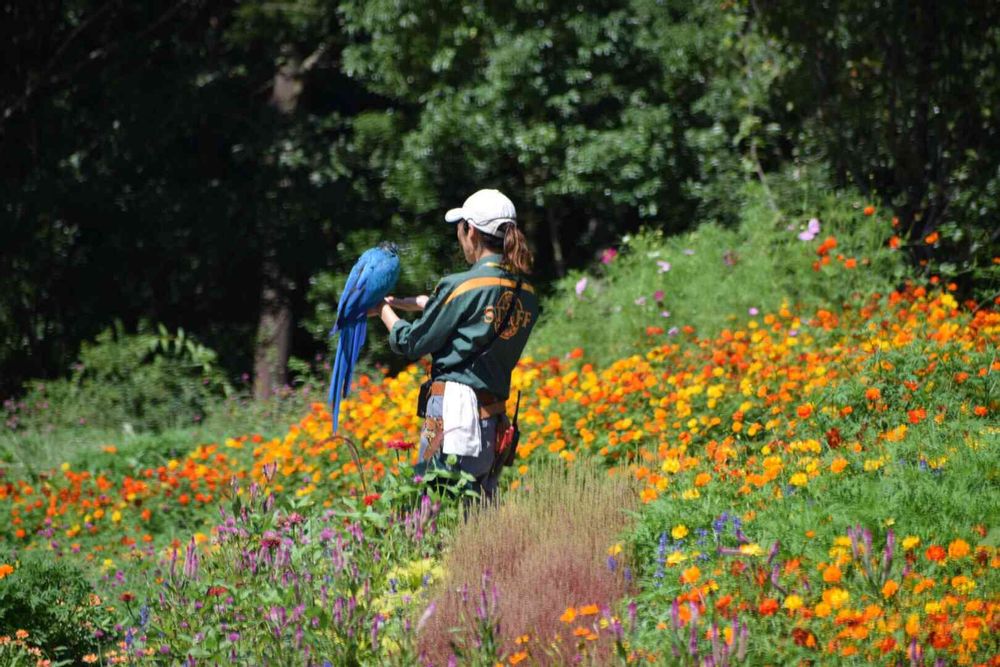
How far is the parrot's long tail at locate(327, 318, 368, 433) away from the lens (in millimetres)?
4375

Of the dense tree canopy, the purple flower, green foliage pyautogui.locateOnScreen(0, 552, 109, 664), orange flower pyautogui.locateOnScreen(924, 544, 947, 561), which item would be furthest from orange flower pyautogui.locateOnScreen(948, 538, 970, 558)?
the dense tree canopy

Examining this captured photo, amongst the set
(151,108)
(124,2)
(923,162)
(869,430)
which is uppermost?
(124,2)

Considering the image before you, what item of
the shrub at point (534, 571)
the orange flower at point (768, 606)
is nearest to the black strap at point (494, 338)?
the shrub at point (534, 571)

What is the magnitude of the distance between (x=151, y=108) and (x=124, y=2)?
1505 mm

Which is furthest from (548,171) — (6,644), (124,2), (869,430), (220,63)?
(6,644)

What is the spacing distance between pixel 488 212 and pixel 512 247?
15 cm

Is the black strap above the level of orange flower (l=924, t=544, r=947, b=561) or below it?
above

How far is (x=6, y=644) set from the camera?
400 cm

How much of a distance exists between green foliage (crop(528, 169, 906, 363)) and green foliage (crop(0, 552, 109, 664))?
153 inches

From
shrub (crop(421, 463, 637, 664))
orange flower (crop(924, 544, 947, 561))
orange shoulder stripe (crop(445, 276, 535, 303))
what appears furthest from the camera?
orange shoulder stripe (crop(445, 276, 535, 303))

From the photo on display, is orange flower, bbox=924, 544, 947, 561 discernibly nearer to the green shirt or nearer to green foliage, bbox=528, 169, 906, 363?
the green shirt

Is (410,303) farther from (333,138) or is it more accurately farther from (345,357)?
(333,138)

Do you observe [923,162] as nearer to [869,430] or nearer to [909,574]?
[869,430]

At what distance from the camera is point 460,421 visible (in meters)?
4.14
